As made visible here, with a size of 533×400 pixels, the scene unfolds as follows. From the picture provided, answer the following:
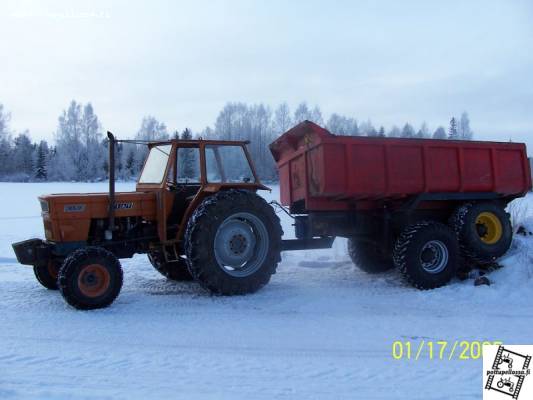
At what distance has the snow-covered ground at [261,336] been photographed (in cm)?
409

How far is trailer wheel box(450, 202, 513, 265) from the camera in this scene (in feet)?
27.0

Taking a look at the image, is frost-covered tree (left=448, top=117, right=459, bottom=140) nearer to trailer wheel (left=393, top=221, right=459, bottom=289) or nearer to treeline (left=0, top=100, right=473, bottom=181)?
treeline (left=0, top=100, right=473, bottom=181)

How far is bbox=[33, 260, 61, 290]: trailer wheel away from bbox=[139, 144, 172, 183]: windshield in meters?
1.77

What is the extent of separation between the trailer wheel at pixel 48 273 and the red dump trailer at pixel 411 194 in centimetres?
363

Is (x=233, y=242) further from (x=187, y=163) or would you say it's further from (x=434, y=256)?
(x=434, y=256)

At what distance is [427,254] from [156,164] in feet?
14.1

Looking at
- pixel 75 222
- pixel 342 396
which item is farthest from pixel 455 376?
pixel 75 222

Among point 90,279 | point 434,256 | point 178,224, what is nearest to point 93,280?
point 90,279

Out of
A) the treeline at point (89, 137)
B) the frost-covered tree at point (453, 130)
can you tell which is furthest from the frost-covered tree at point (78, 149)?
the frost-covered tree at point (453, 130)

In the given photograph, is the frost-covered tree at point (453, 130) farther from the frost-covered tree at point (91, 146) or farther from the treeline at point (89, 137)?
the frost-covered tree at point (91, 146)

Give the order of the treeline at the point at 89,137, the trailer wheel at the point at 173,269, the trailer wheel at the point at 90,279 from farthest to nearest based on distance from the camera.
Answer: the treeline at the point at 89,137
the trailer wheel at the point at 173,269
the trailer wheel at the point at 90,279

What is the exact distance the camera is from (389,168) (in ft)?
26.1

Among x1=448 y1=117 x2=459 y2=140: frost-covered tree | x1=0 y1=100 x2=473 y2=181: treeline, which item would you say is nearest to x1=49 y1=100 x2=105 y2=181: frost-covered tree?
x1=0 y1=100 x2=473 y2=181: treeline

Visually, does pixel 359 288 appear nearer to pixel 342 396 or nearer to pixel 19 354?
pixel 342 396
